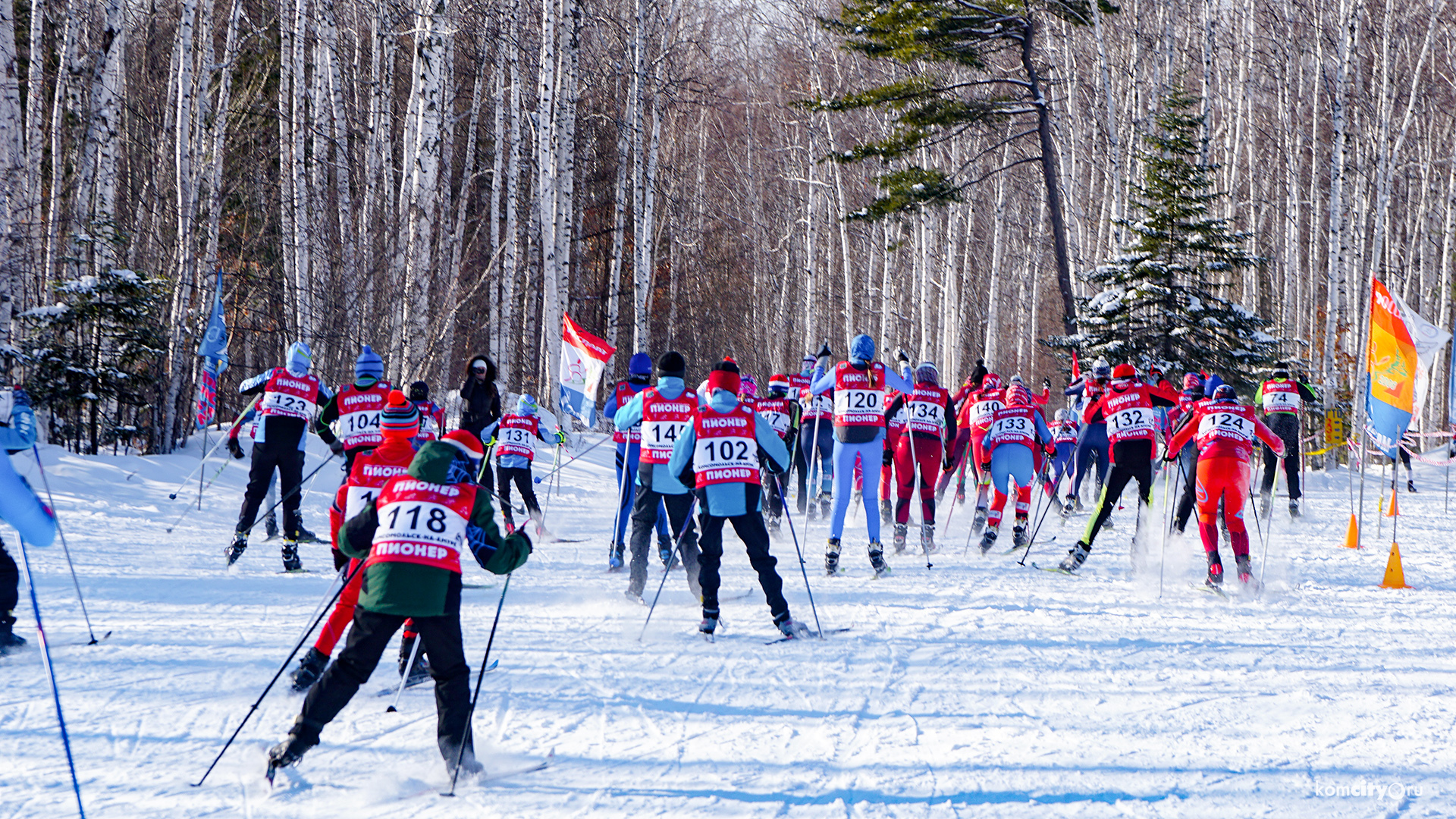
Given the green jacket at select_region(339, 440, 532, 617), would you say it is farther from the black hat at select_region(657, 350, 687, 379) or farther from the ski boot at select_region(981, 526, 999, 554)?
the ski boot at select_region(981, 526, 999, 554)

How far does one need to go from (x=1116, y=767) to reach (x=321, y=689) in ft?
10.6

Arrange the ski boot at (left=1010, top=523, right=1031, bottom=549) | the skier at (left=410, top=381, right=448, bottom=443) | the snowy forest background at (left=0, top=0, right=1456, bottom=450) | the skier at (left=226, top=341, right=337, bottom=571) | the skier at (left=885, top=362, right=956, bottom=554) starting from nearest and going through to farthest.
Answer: the skier at (left=410, top=381, right=448, bottom=443)
the skier at (left=226, top=341, right=337, bottom=571)
the skier at (left=885, top=362, right=956, bottom=554)
the ski boot at (left=1010, top=523, right=1031, bottom=549)
the snowy forest background at (left=0, top=0, right=1456, bottom=450)

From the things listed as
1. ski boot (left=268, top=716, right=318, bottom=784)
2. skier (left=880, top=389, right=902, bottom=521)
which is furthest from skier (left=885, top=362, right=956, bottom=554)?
ski boot (left=268, top=716, right=318, bottom=784)

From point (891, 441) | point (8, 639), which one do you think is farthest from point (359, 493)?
point (891, 441)

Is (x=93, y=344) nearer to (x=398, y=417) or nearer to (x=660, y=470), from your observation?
(x=398, y=417)

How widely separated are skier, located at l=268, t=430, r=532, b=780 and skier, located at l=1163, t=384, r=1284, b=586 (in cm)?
653

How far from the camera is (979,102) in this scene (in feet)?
67.4

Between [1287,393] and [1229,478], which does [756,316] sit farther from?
[1229,478]

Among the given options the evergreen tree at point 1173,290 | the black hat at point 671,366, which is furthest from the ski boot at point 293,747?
the evergreen tree at point 1173,290

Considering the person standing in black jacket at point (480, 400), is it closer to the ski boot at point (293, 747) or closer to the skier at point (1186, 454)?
the skier at point (1186, 454)

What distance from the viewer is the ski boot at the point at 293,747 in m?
4.38

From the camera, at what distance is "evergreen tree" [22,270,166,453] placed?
14383 mm

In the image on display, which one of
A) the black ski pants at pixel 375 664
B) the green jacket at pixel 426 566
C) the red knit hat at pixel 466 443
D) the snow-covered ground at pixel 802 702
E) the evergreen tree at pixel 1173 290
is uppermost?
the evergreen tree at pixel 1173 290

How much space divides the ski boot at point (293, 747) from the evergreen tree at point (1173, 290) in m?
18.1
